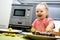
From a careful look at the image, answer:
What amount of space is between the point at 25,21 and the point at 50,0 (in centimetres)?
43

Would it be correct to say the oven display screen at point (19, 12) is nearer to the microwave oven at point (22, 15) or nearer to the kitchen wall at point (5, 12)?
the microwave oven at point (22, 15)

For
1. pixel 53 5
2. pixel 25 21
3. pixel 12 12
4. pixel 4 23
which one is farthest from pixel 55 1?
pixel 4 23

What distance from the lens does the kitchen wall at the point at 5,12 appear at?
6.43 feet

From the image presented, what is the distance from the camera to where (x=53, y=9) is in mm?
1726

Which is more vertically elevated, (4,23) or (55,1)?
(55,1)

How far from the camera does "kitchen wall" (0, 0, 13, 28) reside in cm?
196

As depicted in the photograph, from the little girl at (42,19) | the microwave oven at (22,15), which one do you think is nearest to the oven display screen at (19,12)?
the microwave oven at (22,15)

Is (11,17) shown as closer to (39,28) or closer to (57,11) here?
(57,11)

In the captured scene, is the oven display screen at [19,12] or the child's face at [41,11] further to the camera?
the oven display screen at [19,12]

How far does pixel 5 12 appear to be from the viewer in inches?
78.2

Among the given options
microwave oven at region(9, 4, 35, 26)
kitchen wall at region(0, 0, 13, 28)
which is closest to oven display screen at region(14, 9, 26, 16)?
microwave oven at region(9, 4, 35, 26)

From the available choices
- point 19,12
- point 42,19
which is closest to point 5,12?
point 19,12

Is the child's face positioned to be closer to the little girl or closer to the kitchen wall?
the little girl

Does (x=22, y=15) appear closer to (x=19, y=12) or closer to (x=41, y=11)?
(x=19, y=12)
